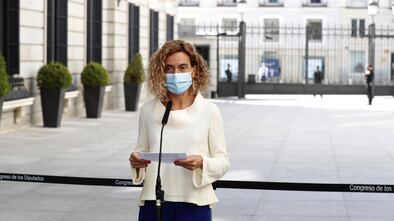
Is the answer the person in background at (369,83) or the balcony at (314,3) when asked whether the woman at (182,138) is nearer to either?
the person in background at (369,83)

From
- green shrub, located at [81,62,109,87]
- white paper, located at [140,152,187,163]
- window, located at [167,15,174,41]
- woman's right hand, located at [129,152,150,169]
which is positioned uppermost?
window, located at [167,15,174,41]

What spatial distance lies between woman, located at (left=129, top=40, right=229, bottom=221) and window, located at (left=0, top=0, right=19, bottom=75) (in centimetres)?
1428

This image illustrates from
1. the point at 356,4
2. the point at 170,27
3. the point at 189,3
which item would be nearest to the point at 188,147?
the point at 170,27

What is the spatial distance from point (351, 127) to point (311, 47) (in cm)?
3316

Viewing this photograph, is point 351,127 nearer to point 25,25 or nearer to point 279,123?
point 279,123

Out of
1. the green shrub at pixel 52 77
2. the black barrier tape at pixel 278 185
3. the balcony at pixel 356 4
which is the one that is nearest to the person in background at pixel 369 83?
the green shrub at pixel 52 77

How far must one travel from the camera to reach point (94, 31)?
2602 cm

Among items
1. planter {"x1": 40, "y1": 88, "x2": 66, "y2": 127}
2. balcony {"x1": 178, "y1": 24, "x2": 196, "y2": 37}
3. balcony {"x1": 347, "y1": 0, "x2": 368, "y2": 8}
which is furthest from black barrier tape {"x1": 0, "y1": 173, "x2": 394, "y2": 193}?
balcony {"x1": 347, "y1": 0, "x2": 368, "y2": 8}

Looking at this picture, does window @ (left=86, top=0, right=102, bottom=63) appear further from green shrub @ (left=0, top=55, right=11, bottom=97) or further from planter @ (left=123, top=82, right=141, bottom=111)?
green shrub @ (left=0, top=55, right=11, bottom=97)

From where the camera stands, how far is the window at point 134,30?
29688 millimetres

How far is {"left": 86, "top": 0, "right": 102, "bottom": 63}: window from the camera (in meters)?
25.4

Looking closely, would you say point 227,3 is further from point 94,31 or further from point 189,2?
point 94,31

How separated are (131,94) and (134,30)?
350cm

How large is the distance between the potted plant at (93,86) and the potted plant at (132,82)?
3.58 metres
